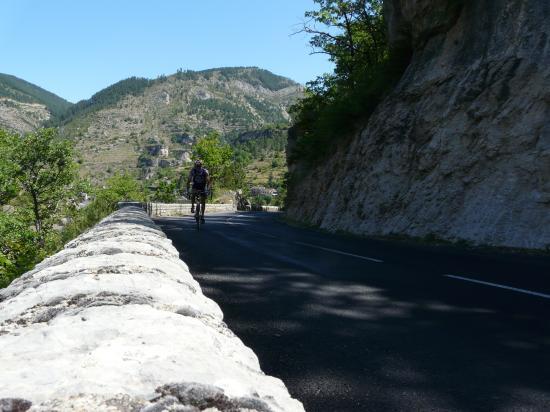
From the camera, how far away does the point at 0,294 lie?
2.83 m

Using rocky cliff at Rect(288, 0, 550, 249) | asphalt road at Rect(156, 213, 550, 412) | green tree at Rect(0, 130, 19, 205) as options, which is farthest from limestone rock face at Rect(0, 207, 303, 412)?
green tree at Rect(0, 130, 19, 205)

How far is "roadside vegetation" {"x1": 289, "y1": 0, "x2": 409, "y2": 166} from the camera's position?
23931mm

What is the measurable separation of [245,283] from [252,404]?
548 centimetres

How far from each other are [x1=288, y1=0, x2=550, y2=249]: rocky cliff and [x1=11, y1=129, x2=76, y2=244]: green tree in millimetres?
22995

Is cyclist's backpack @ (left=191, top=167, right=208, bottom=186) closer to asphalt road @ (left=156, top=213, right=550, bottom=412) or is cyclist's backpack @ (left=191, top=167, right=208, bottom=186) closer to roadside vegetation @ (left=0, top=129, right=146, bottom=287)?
asphalt road @ (left=156, top=213, right=550, bottom=412)

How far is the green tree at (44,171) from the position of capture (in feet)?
120

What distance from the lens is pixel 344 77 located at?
100ft

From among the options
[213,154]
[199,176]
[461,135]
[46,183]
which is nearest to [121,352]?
[199,176]

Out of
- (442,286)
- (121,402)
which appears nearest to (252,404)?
(121,402)

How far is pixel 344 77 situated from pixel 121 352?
3033 centimetres

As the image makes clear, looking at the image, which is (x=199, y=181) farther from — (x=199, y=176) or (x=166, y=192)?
(x=166, y=192)

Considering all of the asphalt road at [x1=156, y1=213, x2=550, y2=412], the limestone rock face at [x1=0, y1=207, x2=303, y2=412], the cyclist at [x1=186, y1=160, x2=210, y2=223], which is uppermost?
the cyclist at [x1=186, y1=160, x2=210, y2=223]

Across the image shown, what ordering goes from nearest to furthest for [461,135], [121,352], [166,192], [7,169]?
[121,352]
[461,135]
[7,169]
[166,192]

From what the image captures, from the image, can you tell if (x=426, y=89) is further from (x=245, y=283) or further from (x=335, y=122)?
(x=245, y=283)
